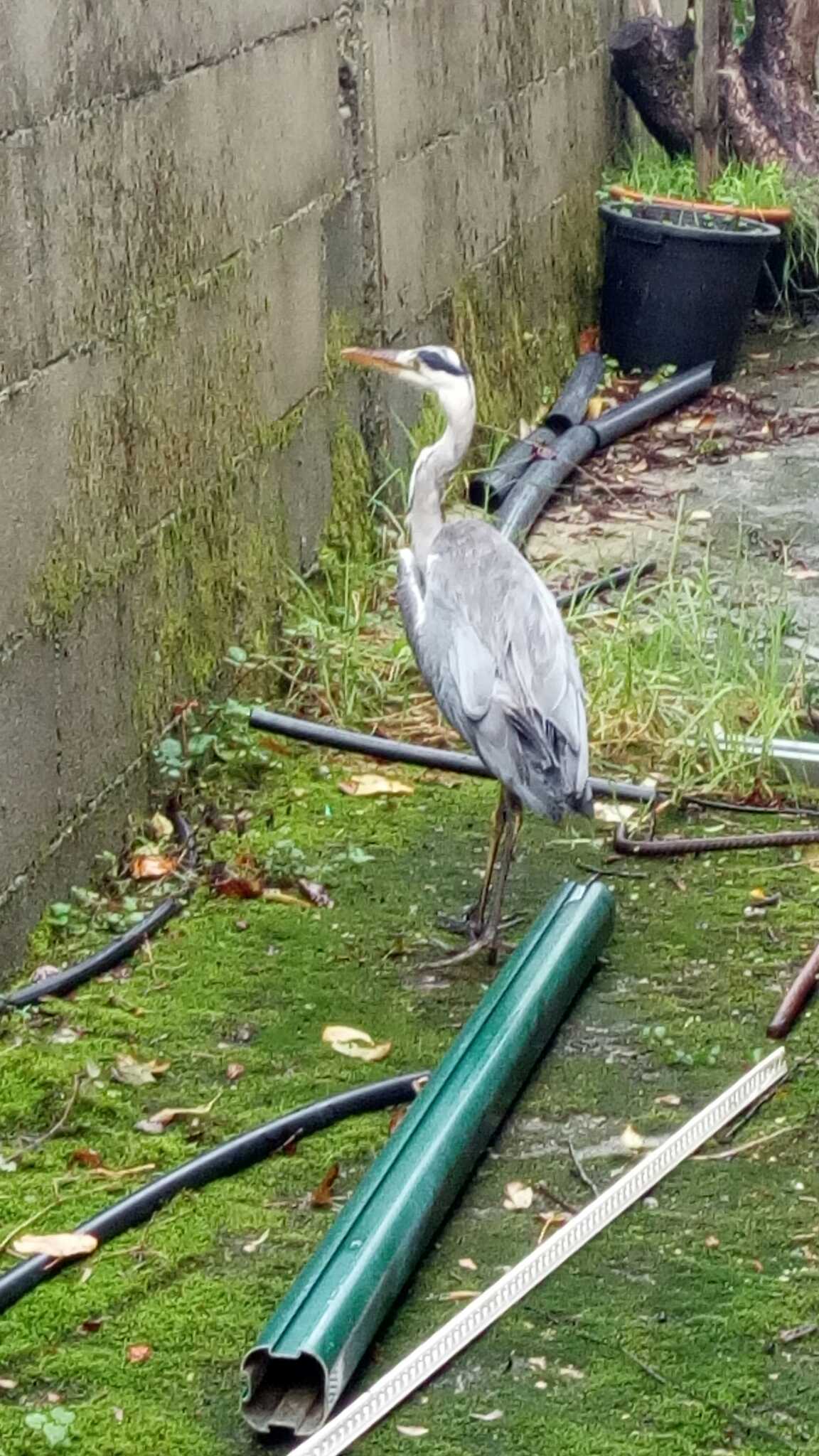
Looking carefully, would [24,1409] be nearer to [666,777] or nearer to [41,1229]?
[41,1229]

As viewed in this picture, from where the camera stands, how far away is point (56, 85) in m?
4.03

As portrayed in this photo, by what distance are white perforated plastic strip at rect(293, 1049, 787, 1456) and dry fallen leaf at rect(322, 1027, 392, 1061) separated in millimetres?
597

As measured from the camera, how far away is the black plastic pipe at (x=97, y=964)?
4012 mm

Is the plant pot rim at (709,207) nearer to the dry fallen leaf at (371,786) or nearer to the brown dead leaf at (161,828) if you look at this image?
the dry fallen leaf at (371,786)

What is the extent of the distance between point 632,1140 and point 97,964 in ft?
3.84

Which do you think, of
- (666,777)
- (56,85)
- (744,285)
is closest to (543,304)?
(744,285)

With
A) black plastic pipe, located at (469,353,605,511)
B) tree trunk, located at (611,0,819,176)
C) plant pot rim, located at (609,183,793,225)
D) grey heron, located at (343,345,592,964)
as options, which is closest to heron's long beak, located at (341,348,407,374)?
grey heron, located at (343,345,592,964)

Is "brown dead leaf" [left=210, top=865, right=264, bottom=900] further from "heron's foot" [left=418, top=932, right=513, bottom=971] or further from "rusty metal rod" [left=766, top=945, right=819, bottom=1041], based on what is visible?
"rusty metal rod" [left=766, top=945, right=819, bottom=1041]

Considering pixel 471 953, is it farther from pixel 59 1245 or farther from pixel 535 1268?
pixel 59 1245

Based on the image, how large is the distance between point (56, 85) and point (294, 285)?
1.47m

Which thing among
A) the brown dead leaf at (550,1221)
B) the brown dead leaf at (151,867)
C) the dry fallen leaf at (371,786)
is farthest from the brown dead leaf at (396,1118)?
the dry fallen leaf at (371,786)

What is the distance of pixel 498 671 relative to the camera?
4234 mm

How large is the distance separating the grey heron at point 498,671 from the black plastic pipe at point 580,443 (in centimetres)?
168

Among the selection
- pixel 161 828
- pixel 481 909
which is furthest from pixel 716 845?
pixel 161 828
